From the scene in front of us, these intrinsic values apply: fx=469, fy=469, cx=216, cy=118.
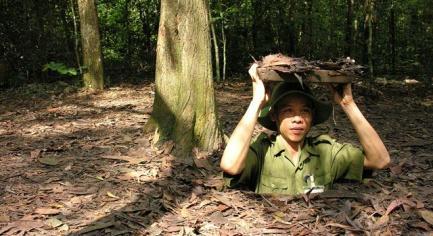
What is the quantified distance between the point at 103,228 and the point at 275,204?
137cm

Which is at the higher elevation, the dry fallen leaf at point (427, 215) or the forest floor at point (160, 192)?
the dry fallen leaf at point (427, 215)

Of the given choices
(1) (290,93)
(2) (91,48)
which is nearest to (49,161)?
(1) (290,93)

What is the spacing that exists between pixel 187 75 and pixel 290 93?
7.00 feet

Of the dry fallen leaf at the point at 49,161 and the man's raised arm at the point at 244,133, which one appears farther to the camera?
the dry fallen leaf at the point at 49,161

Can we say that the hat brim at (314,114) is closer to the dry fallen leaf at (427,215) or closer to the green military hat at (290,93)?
the green military hat at (290,93)

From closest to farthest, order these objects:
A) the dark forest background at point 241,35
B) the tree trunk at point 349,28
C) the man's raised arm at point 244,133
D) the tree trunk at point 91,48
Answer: the man's raised arm at point 244,133 < the tree trunk at point 91,48 < the dark forest background at point 241,35 < the tree trunk at point 349,28

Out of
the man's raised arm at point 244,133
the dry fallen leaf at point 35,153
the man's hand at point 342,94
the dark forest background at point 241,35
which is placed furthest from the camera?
the dark forest background at point 241,35

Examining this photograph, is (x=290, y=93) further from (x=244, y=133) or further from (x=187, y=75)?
(x=187, y=75)

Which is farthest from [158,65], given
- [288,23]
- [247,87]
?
[288,23]

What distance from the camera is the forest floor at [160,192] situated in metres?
3.58

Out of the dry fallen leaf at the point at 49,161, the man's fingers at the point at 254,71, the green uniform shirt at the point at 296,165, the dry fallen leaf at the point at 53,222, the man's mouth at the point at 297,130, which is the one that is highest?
the man's fingers at the point at 254,71

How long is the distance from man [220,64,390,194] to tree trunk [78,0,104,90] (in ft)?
29.3

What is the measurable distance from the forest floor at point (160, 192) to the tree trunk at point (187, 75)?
9.8 inches

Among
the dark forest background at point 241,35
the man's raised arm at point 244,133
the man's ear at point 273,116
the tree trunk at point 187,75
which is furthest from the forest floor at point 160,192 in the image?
the dark forest background at point 241,35
